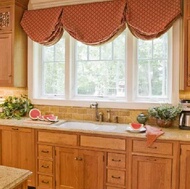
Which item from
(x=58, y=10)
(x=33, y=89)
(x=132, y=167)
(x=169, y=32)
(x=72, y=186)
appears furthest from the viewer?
(x=33, y=89)

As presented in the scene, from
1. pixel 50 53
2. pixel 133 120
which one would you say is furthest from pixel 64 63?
pixel 133 120

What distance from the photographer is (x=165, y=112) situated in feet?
9.70

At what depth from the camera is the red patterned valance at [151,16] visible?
293 cm

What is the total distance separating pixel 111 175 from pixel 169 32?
2.05 metres

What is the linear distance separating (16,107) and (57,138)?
1121mm

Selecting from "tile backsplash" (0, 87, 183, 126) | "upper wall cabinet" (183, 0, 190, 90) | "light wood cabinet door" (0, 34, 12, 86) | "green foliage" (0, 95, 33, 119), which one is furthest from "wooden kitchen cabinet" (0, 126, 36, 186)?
"upper wall cabinet" (183, 0, 190, 90)

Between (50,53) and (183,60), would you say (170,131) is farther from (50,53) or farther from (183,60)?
(50,53)

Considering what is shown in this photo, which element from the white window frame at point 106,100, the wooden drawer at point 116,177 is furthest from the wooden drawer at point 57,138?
the white window frame at point 106,100

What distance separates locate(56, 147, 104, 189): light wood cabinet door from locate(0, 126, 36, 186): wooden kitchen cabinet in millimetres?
414

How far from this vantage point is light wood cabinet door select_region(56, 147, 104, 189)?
2807 millimetres

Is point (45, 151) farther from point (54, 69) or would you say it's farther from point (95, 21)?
point (95, 21)

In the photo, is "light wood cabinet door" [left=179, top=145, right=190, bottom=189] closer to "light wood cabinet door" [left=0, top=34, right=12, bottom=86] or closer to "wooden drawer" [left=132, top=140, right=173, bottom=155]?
"wooden drawer" [left=132, top=140, right=173, bottom=155]

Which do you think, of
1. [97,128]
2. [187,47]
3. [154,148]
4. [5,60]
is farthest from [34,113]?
[187,47]

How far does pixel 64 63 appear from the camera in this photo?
3.65 m
